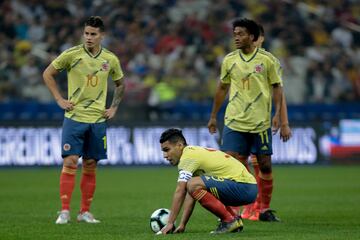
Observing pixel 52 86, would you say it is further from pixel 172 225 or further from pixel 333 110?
pixel 333 110

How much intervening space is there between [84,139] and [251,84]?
2.17 m

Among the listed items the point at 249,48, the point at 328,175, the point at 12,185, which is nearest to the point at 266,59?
the point at 249,48

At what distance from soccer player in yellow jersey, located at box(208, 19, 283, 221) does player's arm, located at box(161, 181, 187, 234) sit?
93.4 inches

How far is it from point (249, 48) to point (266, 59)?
0.25 m

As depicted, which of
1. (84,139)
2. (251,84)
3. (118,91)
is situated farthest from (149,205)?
(251,84)

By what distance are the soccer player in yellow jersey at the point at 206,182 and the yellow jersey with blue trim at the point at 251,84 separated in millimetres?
1650

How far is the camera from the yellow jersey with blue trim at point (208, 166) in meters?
9.97

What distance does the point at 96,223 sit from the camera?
11609mm

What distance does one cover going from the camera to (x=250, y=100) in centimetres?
1205

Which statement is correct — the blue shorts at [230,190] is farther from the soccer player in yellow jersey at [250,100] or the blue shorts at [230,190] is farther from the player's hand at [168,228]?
the soccer player in yellow jersey at [250,100]

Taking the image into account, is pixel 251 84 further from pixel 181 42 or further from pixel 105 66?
pixel 181 42

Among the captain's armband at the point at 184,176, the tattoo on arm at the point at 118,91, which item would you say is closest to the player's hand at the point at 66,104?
the tattoo on arm at the point at 118,91

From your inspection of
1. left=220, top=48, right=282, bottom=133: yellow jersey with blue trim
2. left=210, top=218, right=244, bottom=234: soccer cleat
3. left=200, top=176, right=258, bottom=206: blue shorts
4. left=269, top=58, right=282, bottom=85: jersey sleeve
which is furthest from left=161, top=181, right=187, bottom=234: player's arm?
left=269, top=58, right=282, bottom=85: jersey sleeve

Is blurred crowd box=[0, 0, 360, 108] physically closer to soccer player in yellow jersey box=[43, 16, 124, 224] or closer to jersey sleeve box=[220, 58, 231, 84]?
soccer player in yellow jersey box=[43, 16, 124, 224]
